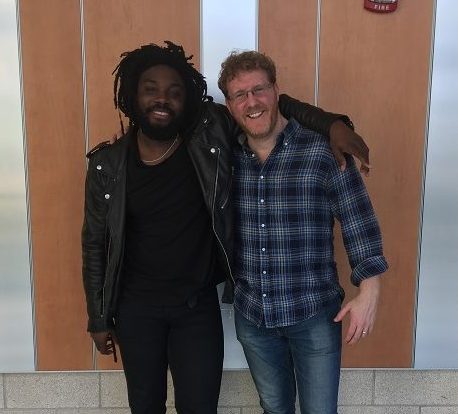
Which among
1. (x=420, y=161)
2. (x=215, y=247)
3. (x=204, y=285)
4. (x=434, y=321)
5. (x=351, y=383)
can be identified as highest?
(x=420, y=161)

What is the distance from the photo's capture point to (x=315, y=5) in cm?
261

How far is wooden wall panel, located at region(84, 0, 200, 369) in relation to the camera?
103 inches

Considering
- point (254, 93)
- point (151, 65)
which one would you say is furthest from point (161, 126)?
point (254, 93)

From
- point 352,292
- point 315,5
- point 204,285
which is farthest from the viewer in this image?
point 352,292

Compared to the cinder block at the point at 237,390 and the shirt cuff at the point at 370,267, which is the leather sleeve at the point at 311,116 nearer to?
the shirt cuff at the point at 370,267

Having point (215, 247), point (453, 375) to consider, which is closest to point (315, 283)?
point (215, 247)

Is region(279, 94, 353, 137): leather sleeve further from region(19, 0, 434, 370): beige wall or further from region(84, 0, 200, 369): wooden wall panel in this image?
region(84, 0, 200, 369): wooden wall panel

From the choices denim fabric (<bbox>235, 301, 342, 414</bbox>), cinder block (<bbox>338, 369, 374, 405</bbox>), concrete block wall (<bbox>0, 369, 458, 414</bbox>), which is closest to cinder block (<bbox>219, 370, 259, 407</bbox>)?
concrete block wall (<bbox>0, 369, 458, 414</bbox>)

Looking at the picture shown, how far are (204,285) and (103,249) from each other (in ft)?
1.48

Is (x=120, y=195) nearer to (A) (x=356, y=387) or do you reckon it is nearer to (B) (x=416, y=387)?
(A) (x=356, y=387)

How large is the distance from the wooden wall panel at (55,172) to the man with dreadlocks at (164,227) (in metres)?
0.53

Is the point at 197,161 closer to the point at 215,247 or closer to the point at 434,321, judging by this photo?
the point at 215,247

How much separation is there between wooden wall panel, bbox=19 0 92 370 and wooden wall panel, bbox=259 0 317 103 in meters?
0.92

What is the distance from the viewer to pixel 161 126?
6.79 feet
